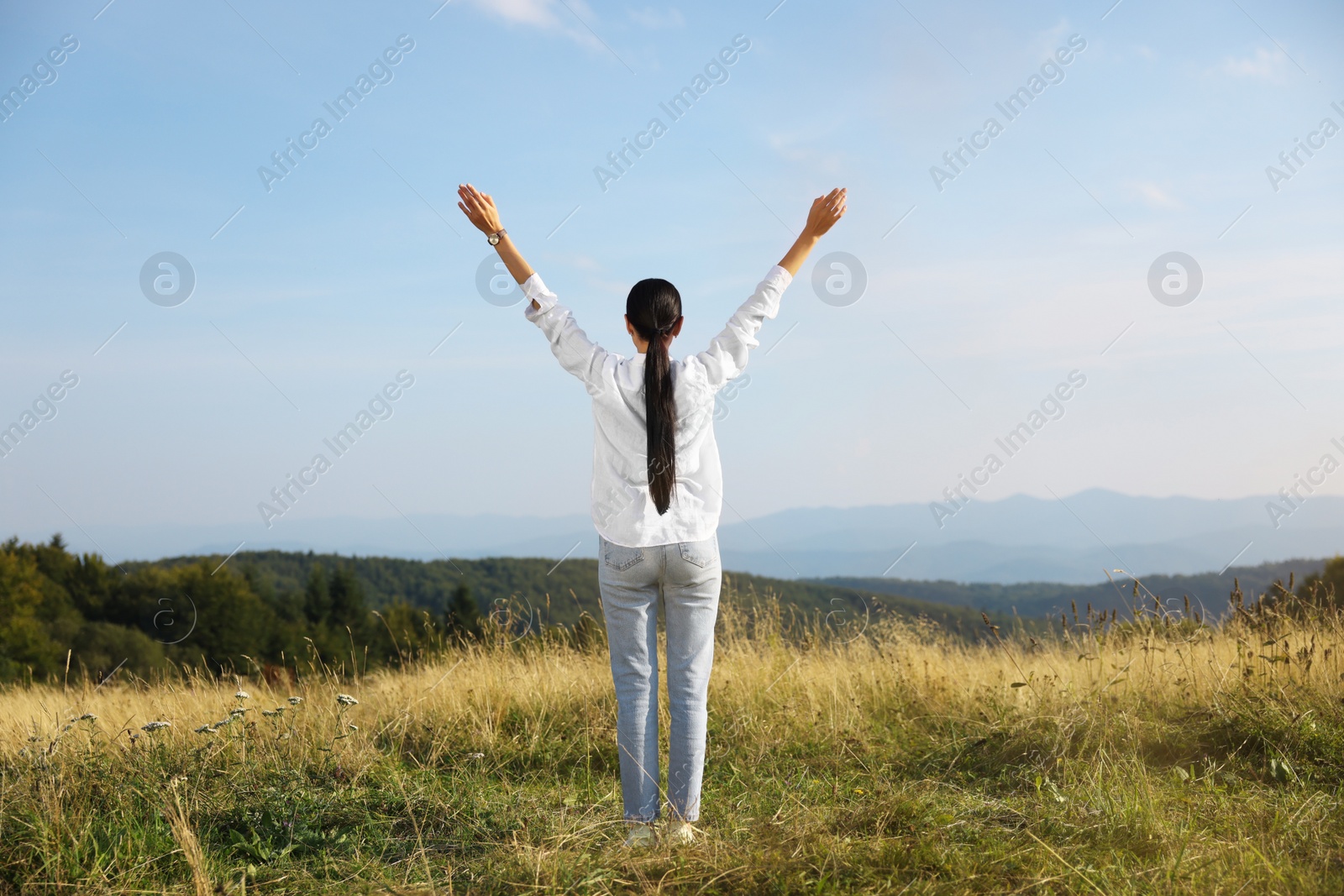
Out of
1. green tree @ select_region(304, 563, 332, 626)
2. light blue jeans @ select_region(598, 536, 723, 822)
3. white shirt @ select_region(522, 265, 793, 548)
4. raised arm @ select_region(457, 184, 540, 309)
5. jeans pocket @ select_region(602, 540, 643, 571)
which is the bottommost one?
green tree @ select_region(304, 563, 332, 626)

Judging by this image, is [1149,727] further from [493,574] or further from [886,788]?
[493,574]

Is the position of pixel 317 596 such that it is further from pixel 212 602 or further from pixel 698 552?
pixel 698 552

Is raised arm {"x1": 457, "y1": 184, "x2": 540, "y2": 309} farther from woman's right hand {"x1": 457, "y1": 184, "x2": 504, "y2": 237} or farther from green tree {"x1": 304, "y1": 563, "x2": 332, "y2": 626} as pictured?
green tree {"x1": 304, "y1": 563, "x2": 332, "y2": 626}

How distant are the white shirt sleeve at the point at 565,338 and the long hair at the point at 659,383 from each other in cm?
19

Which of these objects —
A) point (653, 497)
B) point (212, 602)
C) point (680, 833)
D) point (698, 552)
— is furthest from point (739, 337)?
point (212, 602)

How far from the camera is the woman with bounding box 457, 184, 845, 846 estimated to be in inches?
130

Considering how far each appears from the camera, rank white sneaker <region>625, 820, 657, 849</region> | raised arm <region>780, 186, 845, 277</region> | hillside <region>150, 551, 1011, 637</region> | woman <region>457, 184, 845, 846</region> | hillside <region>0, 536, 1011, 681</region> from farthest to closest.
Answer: hillside <region>150, 551, 1011, 637</region> < hillside <region>0, 536, 1011, 681</region> < raised arm <region>780, 186, 845, 277</region> < woman <region>457, 184, 845, 846</region> < white sneaker <region>625, 820, 657, 849</region>

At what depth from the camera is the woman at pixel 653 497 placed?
331 cm

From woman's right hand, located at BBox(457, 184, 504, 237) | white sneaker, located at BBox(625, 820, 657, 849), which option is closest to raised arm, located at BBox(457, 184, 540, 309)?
woman's right hand, located at BBox(457, 184, 504, 237)

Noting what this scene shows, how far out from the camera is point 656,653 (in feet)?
11.5

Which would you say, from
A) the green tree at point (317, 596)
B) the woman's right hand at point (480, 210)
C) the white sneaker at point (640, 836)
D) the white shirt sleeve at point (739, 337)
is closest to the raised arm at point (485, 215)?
the woman's right hand at point (480, 210)

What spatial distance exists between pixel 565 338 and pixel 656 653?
52.2 inches

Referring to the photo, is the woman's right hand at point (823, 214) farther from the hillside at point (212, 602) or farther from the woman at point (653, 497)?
the hillside at point (212, 602)

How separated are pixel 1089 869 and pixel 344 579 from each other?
5712 centimetres
